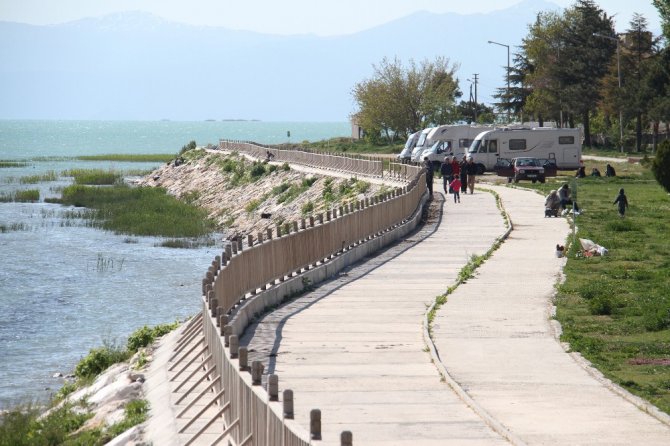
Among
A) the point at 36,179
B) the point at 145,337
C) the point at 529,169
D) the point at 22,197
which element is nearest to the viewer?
the point at 145,337

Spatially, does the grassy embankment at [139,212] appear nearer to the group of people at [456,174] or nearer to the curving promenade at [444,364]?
the group of people at [456,174]

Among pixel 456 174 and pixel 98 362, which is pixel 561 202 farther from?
pixel 98 362

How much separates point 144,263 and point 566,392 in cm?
3566

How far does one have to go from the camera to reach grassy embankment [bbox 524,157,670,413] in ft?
56.2

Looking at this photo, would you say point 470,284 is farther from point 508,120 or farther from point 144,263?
point 508,120

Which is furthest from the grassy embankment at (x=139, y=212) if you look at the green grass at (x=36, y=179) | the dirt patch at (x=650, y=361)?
the dirt patch at (x=650, y=361)

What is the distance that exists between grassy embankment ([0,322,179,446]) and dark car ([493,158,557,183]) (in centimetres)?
4156

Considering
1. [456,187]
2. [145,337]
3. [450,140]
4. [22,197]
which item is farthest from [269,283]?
[22,197]

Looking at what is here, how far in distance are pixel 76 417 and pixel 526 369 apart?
6.12 m

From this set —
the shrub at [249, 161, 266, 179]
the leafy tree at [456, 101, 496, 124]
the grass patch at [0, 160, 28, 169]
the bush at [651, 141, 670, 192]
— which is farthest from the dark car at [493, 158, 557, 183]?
the grass patch at [0, 160, 28, 169]

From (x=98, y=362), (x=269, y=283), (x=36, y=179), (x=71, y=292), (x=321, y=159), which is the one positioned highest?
(x=269, y=283)

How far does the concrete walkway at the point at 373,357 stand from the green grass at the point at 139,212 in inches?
1342

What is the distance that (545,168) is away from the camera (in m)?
65.9

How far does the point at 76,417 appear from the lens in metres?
18.1
